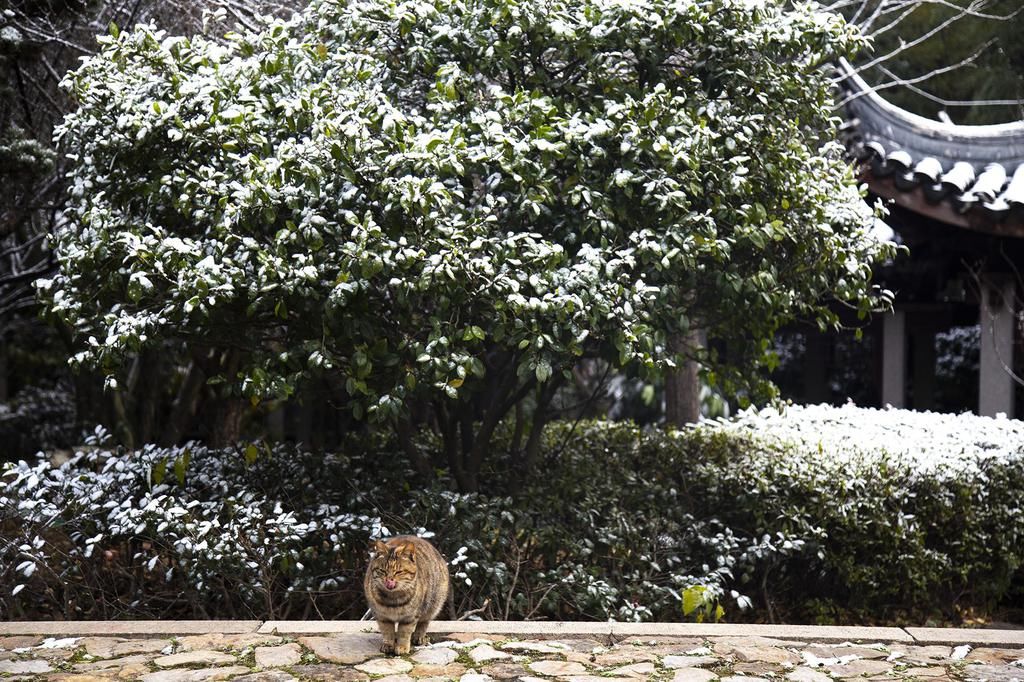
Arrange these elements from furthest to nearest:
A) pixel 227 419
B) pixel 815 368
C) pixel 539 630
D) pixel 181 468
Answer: pixel 815 368, pixel 227 419, pixel 181 468, pixel 539 630

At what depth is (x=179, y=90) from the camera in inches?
233

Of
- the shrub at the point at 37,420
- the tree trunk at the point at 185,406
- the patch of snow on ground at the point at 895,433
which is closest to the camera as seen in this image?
the patch of snow on ground at the point at 895,433

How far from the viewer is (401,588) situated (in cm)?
462

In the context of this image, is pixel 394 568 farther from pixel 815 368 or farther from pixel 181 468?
pixel 815 368

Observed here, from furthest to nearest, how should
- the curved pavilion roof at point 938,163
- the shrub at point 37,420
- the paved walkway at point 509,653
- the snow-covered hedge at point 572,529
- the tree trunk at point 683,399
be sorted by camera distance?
the shrub at point 37,420
the tree trunk at point 683,399
the curved pavilion roof at point 938,163
the snow-covered hedge at point 572,529
the paved walkway at point 509,653

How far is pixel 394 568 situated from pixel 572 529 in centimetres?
237

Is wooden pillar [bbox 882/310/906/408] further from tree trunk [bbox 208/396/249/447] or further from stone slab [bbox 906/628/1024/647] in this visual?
tree trunk [bbox 208/396/249/447]

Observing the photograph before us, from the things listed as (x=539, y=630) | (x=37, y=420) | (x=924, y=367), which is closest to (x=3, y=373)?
(x=37, y=420)

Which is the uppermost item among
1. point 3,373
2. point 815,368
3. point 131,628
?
point 815,368

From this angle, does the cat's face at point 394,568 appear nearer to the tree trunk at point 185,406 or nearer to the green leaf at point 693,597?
the green leaf at point 693,597

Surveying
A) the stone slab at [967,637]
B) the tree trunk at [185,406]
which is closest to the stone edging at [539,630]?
the stone slab at [967,637]

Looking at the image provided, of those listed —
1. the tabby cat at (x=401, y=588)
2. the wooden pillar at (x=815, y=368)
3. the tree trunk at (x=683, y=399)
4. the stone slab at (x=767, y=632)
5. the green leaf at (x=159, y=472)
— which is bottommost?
the stone slab at (x=767, y=632)

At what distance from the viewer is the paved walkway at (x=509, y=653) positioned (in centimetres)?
460

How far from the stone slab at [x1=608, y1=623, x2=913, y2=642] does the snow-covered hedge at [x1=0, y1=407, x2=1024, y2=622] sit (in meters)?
0.73
